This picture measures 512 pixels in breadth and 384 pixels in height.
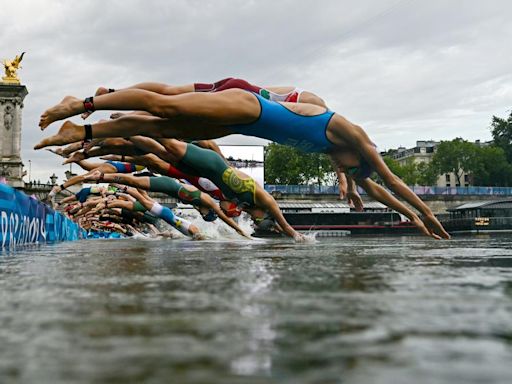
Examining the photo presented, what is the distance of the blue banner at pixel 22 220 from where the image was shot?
27.4 ft

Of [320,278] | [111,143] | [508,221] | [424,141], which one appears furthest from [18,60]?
[424,141]

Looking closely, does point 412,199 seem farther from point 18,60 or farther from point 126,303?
point 18,60

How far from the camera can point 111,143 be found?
977 centimetres

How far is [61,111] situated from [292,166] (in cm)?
7354

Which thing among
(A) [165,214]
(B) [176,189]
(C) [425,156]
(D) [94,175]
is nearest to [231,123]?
(B) [176,189]

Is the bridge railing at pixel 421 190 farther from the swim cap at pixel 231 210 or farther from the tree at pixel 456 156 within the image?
the swim cap at pixel 231 210

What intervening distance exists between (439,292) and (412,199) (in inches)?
247

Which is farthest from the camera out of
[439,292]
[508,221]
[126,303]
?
[508,221]

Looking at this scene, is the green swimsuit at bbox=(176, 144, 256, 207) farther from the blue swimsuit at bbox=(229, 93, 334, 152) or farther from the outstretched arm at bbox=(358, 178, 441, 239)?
the blue swimsuit at bbox=(229, 93, 334, 152)

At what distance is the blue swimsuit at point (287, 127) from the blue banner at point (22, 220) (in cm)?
404

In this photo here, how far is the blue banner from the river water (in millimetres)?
6544

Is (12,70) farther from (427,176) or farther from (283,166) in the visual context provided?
(427,176)

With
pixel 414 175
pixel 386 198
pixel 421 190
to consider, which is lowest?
pixel 386 198

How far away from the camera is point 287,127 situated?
6605 millimetres
